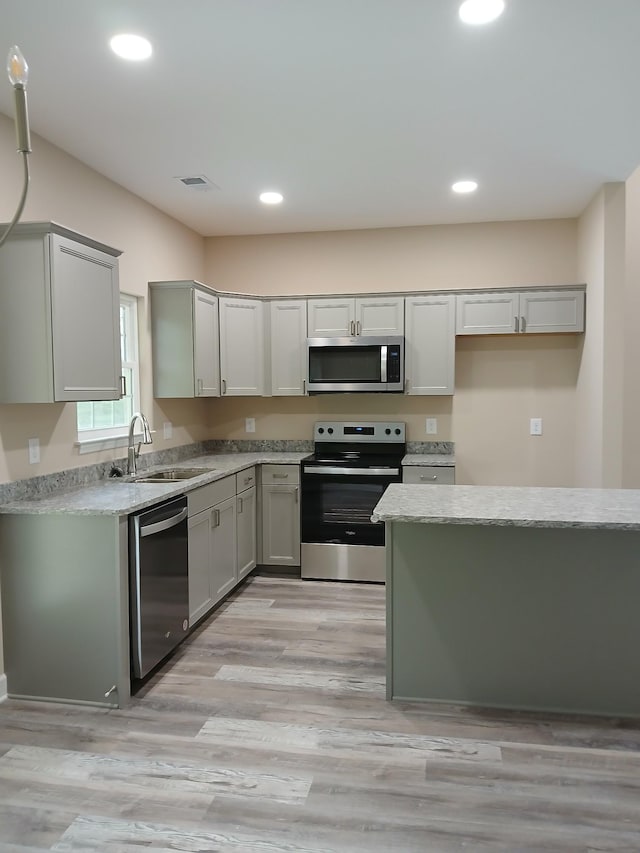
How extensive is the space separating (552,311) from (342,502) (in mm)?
2110

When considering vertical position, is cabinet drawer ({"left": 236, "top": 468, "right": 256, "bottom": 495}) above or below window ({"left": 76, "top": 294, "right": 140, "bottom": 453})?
below

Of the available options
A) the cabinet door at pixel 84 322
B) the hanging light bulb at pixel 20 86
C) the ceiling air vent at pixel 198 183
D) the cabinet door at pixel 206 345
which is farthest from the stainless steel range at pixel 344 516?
the hanging light bulb at pixel 20 86

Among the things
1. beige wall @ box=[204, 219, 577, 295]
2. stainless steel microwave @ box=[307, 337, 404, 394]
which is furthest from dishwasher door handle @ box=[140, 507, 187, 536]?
beige wall @ box=[204, 219, 577, 295]

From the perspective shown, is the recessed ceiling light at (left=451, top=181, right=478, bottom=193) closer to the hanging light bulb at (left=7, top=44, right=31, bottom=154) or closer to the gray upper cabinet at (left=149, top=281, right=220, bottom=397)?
the gray upper cabinet at (left=149, top=281, right=220, bottom=397)

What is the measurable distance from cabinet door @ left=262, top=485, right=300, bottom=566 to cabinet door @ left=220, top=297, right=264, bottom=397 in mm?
853

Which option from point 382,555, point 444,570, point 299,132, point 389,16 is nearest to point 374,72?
point 389,16

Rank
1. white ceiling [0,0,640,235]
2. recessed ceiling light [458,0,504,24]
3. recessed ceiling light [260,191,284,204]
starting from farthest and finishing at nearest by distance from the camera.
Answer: recessed ceiling light [260,191,284,204]
white ceiling [0,0,640,235]
recessed ceiling light [458,0,504,24]

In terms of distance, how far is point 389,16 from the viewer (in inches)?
87.4

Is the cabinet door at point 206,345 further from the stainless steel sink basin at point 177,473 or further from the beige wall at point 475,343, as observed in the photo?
the beige wall at point 475,343

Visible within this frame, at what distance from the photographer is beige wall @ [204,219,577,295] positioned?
4.88m

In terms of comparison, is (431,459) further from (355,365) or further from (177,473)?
(177,473)

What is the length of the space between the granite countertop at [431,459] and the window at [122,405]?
6.55ft

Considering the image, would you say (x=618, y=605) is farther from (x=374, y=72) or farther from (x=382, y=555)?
(x=374, y=72)

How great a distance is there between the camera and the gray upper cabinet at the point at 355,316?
4840 millimetres
